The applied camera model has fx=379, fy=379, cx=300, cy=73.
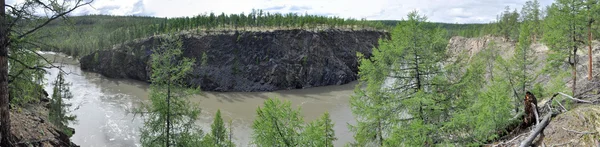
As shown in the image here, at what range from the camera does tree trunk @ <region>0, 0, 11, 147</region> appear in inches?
355

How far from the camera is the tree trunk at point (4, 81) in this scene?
29.6ft

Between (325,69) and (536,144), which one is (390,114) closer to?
(536,144)

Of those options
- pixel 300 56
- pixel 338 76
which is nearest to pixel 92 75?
pixel 300 56

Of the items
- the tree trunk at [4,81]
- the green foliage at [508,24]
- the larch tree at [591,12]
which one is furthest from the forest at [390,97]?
the green foliage at [508,24]

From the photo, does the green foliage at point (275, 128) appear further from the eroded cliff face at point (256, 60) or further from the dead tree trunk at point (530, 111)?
the eroded cliff face at point (256, 60)

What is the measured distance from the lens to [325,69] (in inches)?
2233

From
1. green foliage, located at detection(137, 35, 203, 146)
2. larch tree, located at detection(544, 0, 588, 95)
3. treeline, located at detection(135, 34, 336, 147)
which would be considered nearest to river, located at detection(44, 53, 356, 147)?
green foliage, located at detection(137, 35, 203, 146)

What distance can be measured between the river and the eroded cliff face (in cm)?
190

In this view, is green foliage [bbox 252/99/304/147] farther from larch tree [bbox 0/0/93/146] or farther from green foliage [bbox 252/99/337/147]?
larch tree [bbox 0/0/93/146]

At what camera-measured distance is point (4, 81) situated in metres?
9.26

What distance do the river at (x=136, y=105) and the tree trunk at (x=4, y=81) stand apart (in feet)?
49.5

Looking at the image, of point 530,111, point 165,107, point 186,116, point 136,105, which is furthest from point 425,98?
point 136,105

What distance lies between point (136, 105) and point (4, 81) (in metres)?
34.1

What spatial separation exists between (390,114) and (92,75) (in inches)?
2487
